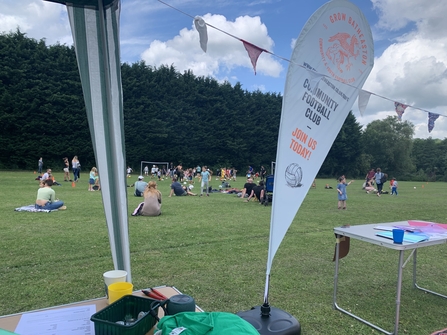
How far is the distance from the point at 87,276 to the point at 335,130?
3.59 meters

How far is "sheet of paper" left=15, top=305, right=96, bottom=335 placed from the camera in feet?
5.57

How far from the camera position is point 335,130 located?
320 centimetres

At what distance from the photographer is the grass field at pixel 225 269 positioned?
359 cm

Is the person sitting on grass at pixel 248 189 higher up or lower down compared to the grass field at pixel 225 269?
higher up

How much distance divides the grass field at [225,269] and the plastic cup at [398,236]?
93 cm

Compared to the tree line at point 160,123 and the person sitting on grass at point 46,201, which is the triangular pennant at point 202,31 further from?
the tree line at point 160,123

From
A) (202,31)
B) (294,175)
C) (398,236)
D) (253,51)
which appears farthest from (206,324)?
(253,51)

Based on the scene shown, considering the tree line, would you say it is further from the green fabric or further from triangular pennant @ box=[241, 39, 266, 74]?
the green fabric

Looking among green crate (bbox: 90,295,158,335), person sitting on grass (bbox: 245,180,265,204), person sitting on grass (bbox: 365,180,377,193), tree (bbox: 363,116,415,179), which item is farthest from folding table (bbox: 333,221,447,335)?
tree (bbox: 363,116,415,179)

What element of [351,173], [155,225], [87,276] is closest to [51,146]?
[155,225]

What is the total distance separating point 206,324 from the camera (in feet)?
4.75

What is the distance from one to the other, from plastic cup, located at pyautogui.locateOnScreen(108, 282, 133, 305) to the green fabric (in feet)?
1.41

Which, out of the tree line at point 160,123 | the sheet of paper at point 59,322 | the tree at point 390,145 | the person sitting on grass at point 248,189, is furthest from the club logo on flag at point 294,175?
the tree at point 390,145

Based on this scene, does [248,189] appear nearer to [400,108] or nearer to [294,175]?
[400,108]
